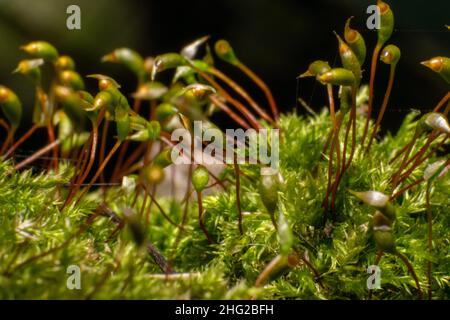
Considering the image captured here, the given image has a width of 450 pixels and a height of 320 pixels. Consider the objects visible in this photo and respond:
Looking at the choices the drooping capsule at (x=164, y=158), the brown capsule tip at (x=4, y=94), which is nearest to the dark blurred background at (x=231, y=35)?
the drooping capsule at (x=164, y=158)

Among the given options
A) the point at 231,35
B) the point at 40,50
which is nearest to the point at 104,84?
the point at 40,50

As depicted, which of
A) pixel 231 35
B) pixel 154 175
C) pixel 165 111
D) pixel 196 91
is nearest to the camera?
pixel 154 175

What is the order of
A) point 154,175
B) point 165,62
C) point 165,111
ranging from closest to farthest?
1. point 154,175
2. point 165,111
3. point 165,62

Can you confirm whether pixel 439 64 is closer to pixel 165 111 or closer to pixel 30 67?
pixel 165 111

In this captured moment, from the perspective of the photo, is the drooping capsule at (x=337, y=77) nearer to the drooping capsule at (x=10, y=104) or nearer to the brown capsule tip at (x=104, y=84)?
the brown capsule tip at (x=104, y=84)

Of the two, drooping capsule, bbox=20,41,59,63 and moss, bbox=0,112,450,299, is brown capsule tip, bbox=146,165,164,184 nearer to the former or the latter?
moss, bbox=0,112,450,299
